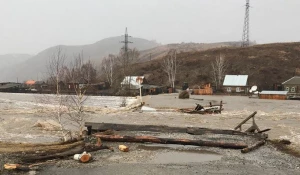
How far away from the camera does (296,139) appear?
18125 millimetres

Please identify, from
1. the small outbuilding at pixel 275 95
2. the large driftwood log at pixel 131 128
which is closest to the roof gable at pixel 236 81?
the small outbuilding at pixel 275 95

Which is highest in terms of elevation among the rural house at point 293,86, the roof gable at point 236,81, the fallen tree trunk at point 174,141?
the roof gable at point 236,81

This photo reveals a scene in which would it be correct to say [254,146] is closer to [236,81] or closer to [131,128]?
[131,128]

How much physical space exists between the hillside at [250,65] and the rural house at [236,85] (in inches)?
240

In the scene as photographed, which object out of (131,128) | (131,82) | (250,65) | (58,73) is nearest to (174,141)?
(131,128)

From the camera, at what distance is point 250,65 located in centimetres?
9300

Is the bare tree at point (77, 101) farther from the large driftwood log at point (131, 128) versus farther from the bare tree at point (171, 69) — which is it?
the bare tree at point (171, 69)

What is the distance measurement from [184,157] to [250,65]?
83.8 m

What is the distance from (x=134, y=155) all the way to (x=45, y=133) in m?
7.91

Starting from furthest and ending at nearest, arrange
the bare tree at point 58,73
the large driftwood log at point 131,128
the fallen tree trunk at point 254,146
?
1. the large driftwood log at point 131,128
2. the bare tree at point 58,73
3. the fallen tree trunk at point 254,146

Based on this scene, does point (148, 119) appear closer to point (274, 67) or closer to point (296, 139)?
point (296, 139)

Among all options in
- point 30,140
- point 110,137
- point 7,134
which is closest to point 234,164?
point 110,137

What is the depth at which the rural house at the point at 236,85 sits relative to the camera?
70831 millimetres

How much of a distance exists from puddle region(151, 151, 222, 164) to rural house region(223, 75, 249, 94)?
190ft
